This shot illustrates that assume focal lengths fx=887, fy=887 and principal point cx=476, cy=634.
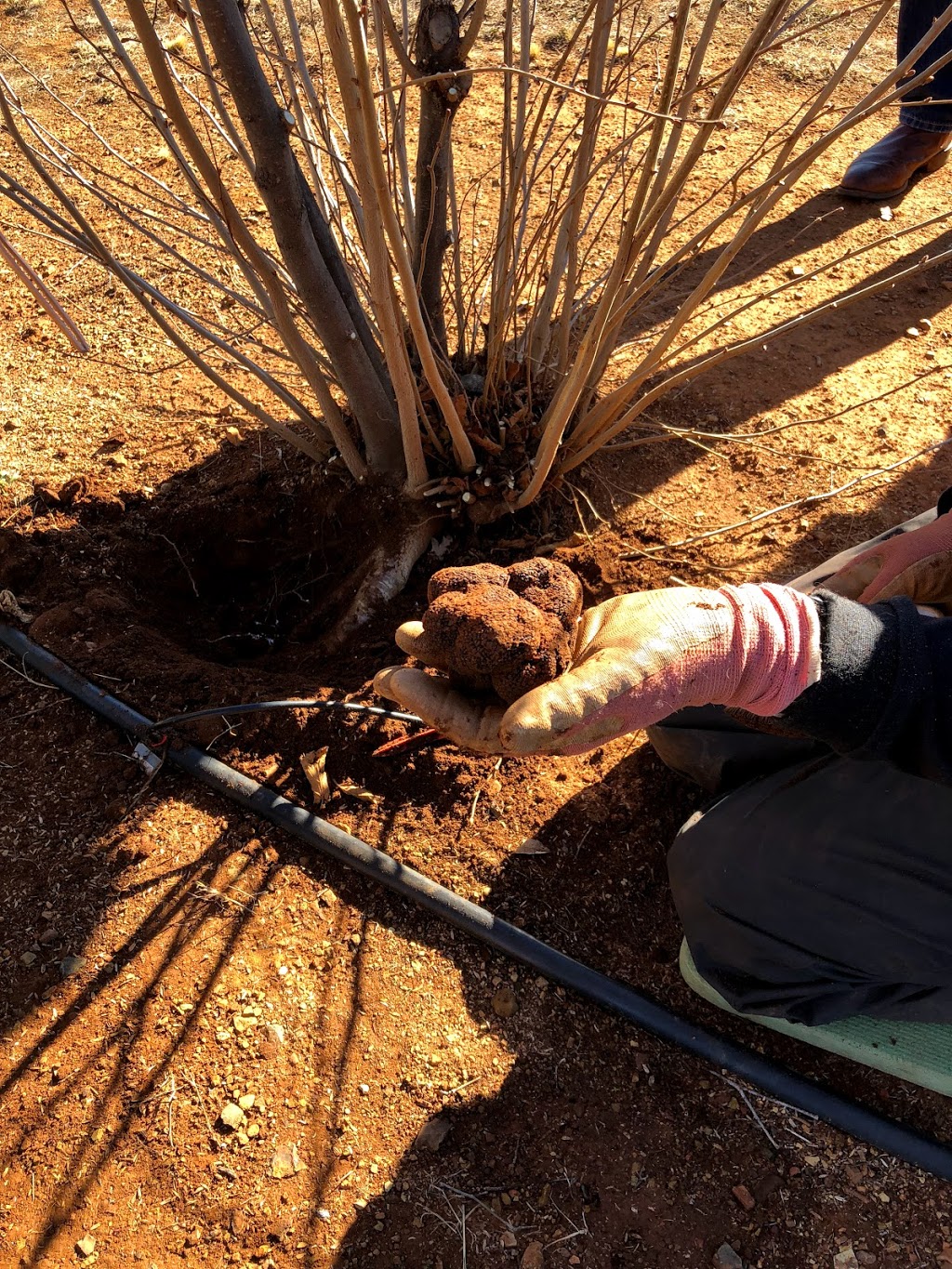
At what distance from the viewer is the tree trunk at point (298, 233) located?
5.21 ft

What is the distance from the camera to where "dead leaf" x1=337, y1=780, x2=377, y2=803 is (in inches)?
76.6

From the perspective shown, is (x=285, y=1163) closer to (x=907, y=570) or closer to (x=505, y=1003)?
(x=505, y=1003)

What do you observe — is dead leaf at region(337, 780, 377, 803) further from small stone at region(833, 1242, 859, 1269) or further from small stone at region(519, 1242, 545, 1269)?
small stone at region(833, 1242, 859, 1269)

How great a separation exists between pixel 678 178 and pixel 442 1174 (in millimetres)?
1805

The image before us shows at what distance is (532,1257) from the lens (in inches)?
57.6

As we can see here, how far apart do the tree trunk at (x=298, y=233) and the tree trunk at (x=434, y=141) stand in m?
0.22

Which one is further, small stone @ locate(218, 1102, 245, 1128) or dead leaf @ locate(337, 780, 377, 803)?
dead leaf @ locate(337, 780, 377, 803)

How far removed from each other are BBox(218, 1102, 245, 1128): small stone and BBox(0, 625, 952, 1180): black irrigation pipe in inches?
18.6

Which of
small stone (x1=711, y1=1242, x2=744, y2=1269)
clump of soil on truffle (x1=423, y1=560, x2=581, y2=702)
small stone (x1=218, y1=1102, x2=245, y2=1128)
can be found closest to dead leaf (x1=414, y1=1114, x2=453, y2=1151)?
small stone (x1=218, y1=1102, x2=245, y2=1128)

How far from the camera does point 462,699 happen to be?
59.8 inches

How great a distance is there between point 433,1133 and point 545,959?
1.18 ft

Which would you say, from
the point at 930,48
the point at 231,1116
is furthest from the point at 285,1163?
the point at 930,48

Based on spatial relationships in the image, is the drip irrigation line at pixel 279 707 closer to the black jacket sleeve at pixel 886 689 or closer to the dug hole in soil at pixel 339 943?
the dug hole in soil at pixel 339 943

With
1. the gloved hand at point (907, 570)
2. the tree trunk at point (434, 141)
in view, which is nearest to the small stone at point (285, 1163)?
the gloved hand at point (907, 570)
